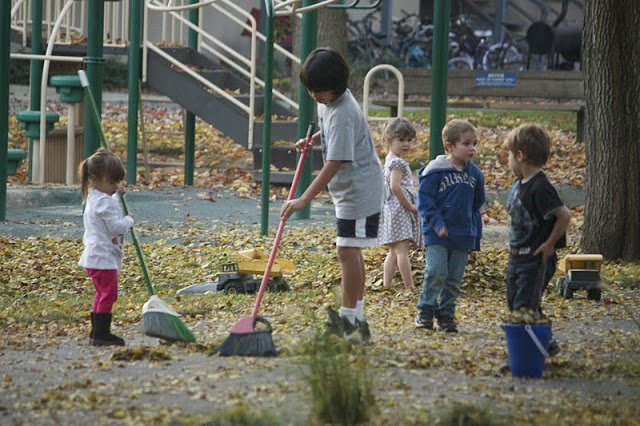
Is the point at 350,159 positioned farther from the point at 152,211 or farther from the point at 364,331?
the point at 152,211

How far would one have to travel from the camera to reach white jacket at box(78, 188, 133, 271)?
22.1ft

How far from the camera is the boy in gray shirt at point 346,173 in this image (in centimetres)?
644

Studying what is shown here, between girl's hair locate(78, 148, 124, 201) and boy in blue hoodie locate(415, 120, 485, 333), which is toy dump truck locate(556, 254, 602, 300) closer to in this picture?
boy in blue hoodie locate(415, 120, 485, 333)

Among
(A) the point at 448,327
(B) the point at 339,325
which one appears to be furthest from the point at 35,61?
(B) the point at 339,325

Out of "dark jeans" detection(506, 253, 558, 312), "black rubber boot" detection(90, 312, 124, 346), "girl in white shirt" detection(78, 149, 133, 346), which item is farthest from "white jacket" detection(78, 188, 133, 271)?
"dark jeans" detection(506, 253, 558, 312)

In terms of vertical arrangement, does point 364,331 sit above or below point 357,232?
below

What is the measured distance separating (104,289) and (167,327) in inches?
18.3

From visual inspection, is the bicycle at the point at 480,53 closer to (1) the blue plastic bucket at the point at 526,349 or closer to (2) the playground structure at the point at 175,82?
(2) the playground structure at the point at 175,82

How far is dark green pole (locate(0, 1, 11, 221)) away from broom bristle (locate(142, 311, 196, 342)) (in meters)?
5.51

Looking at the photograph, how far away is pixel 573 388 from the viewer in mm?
5535

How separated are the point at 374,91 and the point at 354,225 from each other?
2316 centimetres

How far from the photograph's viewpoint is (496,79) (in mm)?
19078

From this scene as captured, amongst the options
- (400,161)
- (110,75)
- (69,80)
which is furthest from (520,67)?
(400,161)

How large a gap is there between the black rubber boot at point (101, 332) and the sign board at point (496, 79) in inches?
514
